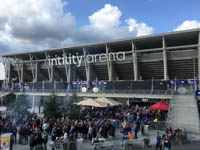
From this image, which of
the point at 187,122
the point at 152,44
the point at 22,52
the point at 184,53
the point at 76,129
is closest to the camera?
the point at 76,129

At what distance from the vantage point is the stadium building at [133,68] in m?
Result: 34.1

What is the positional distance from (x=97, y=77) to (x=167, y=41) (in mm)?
20121

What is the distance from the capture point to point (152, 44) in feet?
138

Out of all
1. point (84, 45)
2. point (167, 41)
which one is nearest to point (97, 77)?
point (84, 45)

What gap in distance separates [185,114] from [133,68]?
25053 mm

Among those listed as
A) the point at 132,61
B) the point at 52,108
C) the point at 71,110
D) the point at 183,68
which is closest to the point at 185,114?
the point at 71,110

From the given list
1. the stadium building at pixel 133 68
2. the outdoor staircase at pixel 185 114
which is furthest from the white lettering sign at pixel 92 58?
the outdoor staircase at pixel 185 114

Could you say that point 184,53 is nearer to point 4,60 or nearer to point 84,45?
point 84,45

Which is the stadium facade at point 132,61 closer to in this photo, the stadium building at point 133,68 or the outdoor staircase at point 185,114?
the stadium building at point 133,68

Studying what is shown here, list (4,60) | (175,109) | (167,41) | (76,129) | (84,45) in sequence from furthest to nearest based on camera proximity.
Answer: (4,60)
(84,45)
(167,41)
(175,109)
(76,129)

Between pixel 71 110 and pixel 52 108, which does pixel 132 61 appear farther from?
pixel 52 108

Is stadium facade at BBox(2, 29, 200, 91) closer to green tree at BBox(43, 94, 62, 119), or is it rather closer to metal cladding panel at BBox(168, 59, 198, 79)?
metal cladding panel at BBox(168, 59, 198, 79)

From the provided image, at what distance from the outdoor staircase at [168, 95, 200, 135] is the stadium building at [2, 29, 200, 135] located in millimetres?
814

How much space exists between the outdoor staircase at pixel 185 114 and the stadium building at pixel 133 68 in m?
0.81
